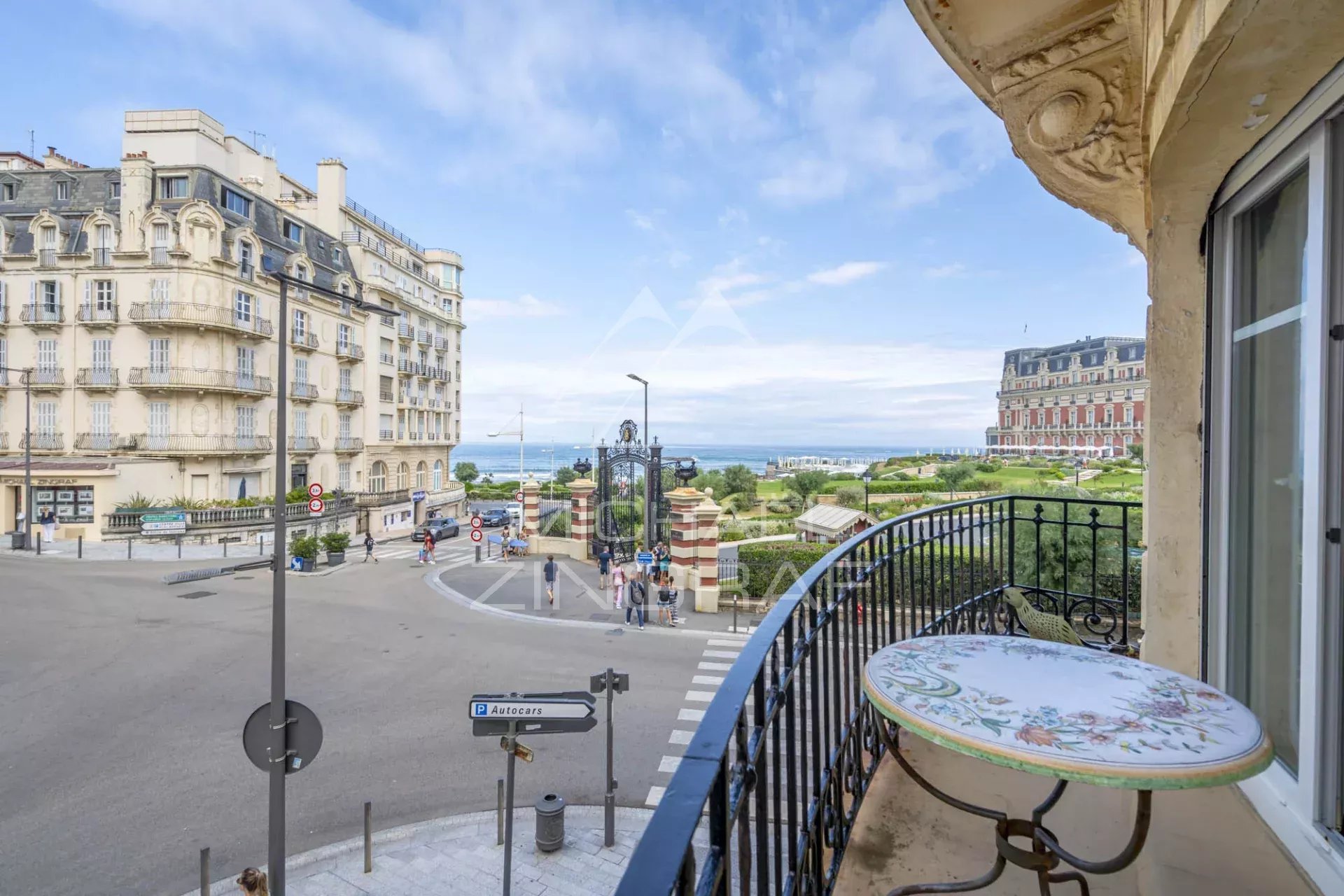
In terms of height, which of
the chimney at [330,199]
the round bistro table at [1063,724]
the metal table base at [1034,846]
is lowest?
the metal table base at [1034,846]

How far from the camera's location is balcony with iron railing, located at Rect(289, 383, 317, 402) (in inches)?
1238

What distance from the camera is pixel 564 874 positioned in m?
6.49

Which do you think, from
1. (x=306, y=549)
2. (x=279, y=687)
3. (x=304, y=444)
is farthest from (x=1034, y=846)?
(x=304, y=444)

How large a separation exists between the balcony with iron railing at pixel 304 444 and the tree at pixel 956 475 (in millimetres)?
30957

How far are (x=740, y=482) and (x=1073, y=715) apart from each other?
1470 inches

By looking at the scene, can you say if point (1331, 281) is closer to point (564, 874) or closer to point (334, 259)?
point (564, 874)

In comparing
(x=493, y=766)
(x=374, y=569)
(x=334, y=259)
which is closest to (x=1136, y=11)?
(x=493, y=766)

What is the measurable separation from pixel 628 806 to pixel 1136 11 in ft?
26.6

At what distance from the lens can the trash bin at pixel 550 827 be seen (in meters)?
6.74

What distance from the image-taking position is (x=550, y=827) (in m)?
6.74

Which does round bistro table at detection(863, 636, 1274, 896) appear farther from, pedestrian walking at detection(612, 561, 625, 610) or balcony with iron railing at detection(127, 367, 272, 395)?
balcony with iron railing at detection(127, 367, 272, 395)

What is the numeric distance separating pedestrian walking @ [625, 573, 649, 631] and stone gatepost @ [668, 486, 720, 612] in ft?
5.62

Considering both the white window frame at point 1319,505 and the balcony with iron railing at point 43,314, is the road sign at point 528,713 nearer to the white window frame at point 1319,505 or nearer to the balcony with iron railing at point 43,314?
the white window frame at point 1319,505

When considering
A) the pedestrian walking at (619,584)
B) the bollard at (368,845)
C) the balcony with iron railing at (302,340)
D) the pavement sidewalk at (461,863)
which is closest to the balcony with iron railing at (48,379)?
the balcony with iron railing at (302,340)
